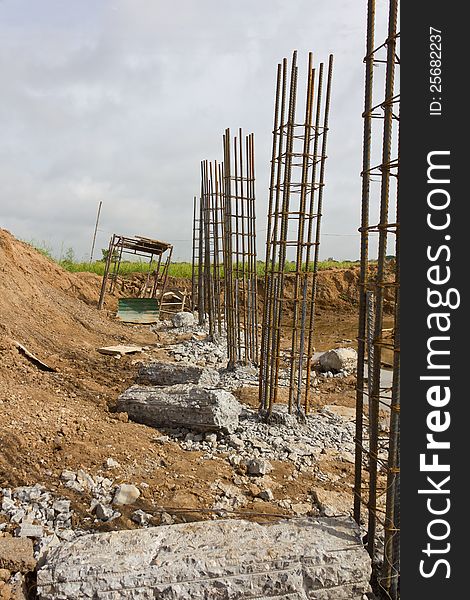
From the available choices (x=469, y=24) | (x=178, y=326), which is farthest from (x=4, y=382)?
(x=178, y=326)

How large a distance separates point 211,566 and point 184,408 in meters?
2.65

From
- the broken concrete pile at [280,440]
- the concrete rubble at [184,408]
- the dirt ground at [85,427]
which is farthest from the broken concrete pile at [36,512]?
the concrete rubble at [184,408]

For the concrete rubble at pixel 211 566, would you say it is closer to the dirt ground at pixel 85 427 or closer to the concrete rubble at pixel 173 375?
the dirt ground at pixel 85 427

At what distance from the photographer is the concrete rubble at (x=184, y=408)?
520 centimetres

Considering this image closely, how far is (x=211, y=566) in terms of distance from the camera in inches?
106

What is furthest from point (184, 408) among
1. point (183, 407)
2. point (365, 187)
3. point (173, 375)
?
point (365, 187)

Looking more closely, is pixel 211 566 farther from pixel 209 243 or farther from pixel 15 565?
pixel 209 243

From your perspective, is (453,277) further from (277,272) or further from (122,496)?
(277,272)

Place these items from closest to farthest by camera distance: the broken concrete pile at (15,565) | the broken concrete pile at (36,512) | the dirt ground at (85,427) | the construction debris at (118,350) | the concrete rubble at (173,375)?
the broken concrete pile at (15,565)
the broken concrete pile at (36,512)
the dirt ground at (85,427)
the concrete rubble at (173,375)
the construction debris at (118,350)

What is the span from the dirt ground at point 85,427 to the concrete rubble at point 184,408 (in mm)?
171

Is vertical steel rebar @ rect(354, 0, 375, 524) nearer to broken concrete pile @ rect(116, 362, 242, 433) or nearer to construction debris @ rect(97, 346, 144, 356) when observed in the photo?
broken concrete pile @ rect(116, 362, 242, 433)

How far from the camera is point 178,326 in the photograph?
13.3 meters

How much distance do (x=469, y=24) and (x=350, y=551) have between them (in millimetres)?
2797

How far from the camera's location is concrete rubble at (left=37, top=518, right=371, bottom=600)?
8.65 feet
